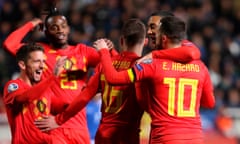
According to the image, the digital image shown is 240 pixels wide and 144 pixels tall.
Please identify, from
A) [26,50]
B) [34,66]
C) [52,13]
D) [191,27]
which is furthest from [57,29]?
[191,27]

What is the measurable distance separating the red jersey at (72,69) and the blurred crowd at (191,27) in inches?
197

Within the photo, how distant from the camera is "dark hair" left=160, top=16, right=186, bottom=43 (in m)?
7.68

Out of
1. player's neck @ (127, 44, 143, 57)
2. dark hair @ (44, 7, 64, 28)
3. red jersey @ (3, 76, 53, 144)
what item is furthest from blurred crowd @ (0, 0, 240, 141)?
player's neck @ (127, 44, 143, 57)

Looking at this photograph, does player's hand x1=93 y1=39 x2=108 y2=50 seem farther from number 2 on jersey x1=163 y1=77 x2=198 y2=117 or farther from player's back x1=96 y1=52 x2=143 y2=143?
number 2 on jersey x1=163 y1=77 x2=198 y2=117

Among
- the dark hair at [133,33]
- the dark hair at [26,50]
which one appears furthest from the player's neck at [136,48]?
the dark hair at [26,50]

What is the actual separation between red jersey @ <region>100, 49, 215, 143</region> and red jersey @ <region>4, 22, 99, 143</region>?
1340 mm

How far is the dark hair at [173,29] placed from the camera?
768 centimetres

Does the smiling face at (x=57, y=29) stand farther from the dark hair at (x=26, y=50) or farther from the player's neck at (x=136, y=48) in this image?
the player's neck at (x=136, y=48)

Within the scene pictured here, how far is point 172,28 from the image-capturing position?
302 inches

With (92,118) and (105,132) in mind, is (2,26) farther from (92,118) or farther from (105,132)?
(105,132)

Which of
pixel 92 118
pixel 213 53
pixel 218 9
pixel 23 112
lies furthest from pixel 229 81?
pixel 23 112

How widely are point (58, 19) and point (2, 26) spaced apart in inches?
252

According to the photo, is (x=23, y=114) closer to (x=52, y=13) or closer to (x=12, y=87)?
(x=12, y=87)

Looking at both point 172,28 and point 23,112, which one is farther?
point 23,112
